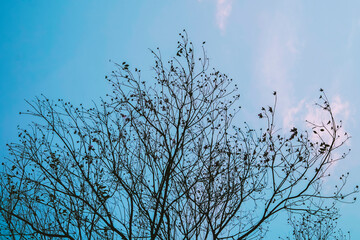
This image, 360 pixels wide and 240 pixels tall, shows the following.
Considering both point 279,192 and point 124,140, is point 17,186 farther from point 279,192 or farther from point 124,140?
point 279,192

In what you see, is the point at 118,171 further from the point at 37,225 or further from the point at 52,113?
the point at 37,225

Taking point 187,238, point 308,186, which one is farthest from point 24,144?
point 308,186

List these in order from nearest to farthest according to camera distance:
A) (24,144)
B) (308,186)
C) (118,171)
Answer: (308,186), (118,171), (24,144)

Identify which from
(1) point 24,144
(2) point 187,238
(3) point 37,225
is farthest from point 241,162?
(3) point 37,225

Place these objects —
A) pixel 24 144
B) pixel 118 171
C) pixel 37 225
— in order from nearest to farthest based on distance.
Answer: pixel 118 171
pixel 24 144
pixel 37 225

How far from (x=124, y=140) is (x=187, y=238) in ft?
8.11

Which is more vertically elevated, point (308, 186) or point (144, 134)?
point (144, 134)

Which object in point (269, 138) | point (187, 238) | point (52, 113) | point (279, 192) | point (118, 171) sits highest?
point (52, 113)

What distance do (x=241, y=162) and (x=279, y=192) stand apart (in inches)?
37.3

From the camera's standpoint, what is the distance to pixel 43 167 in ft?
20.9

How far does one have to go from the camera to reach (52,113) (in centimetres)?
661

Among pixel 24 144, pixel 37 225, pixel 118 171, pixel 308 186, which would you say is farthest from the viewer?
pixel 37 225

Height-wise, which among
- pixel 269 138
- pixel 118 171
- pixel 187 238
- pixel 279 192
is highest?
pixel 269 138

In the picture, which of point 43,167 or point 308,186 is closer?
point 308,186
